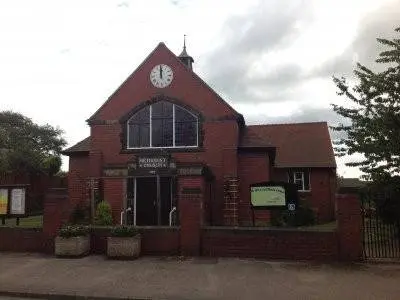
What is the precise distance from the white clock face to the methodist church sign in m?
8.46

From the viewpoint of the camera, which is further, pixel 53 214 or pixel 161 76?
pixel 161 76

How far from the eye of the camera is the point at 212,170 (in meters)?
20.6

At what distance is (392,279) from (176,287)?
4967 millimetres

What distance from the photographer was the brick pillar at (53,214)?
13820 mm

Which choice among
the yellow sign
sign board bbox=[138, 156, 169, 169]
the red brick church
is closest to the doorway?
the red brick church

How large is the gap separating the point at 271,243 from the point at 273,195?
8.61 ft

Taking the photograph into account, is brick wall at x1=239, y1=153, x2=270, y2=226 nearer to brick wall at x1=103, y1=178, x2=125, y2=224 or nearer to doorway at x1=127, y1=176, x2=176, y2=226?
doorway at x1=127, y1=176, x2=176, y2=226

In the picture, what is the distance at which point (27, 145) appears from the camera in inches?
1886

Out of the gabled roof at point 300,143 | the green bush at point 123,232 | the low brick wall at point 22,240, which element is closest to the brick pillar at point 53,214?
the low brick wall at point 22,240

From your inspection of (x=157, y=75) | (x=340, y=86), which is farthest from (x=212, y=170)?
(x=340, y=86)

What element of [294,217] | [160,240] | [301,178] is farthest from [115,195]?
[301,178]

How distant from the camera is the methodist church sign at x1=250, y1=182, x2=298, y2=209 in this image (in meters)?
15.0

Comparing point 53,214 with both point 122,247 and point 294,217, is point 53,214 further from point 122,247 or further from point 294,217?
point 294,217

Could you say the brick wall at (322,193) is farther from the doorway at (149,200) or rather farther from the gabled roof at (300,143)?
the doorway at (149,200)
